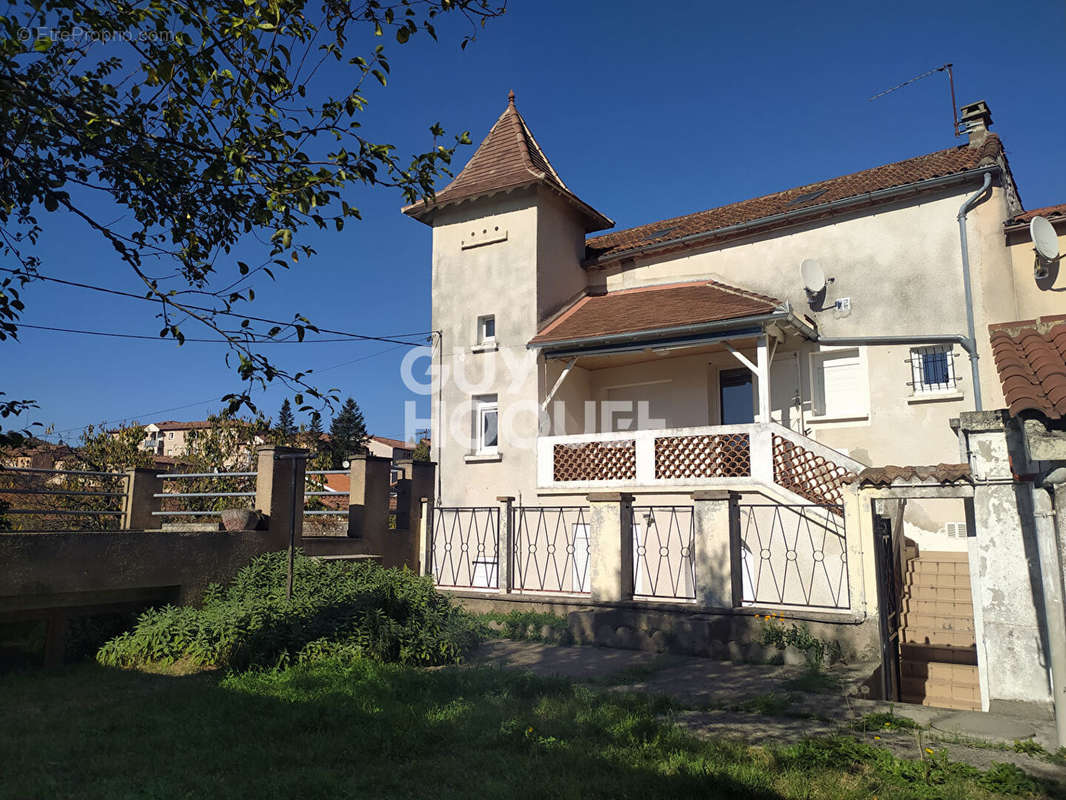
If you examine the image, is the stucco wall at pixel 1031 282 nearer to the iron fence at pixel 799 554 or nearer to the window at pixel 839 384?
the window at pixel 839 384

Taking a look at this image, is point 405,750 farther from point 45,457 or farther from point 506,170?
point 45,457

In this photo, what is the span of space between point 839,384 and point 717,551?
298 inches

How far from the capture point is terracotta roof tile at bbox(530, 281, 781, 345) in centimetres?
1553

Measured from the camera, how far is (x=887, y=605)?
385 inches

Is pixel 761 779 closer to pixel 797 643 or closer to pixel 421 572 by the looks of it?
pixel 797 643

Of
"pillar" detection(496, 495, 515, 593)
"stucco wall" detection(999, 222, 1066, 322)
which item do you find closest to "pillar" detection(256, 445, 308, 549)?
"pillar" detection(496, 495, 515, 593)

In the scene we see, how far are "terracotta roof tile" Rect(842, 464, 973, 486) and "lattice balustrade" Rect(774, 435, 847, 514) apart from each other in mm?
3578

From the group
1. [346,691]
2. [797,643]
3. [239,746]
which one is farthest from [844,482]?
[239,746]

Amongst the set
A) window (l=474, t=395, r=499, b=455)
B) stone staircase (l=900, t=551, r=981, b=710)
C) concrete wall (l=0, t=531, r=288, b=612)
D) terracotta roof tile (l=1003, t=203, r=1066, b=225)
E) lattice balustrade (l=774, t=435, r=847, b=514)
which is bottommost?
stone staircase (l=900, t=551, r=981, b=710)

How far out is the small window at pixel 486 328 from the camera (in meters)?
19.2

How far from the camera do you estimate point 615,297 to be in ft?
62.5

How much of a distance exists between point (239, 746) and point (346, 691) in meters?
1.43

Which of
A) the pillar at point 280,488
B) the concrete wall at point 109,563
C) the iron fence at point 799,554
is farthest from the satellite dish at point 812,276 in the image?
the concrete wall at point 109,563

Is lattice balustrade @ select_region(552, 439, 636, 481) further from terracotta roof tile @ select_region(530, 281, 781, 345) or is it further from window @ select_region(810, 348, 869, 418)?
window @ select_region(810, 348, 869, 418)
